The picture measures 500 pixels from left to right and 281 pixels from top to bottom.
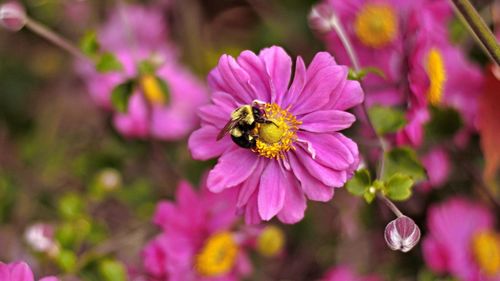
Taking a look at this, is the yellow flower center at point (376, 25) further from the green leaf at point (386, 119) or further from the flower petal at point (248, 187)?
the flower petal at point (248, 187)

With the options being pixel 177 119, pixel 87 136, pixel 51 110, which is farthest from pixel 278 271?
pixel 51 110

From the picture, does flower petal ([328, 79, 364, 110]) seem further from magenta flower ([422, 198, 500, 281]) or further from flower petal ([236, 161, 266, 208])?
magenta flower ([422, 198, 500, 281])

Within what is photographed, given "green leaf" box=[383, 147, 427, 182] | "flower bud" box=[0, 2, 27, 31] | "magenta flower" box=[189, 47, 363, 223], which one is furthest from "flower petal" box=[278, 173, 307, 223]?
"flower bud" box=[0, 2, 27, 31]

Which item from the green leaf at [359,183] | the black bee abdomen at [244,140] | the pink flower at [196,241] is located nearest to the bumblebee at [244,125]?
the black bee abdomen at [244,140]

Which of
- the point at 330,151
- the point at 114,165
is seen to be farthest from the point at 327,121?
the point at 114,165

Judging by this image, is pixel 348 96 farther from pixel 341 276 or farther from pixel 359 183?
pixel 341 276

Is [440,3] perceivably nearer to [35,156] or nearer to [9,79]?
[35,156]
